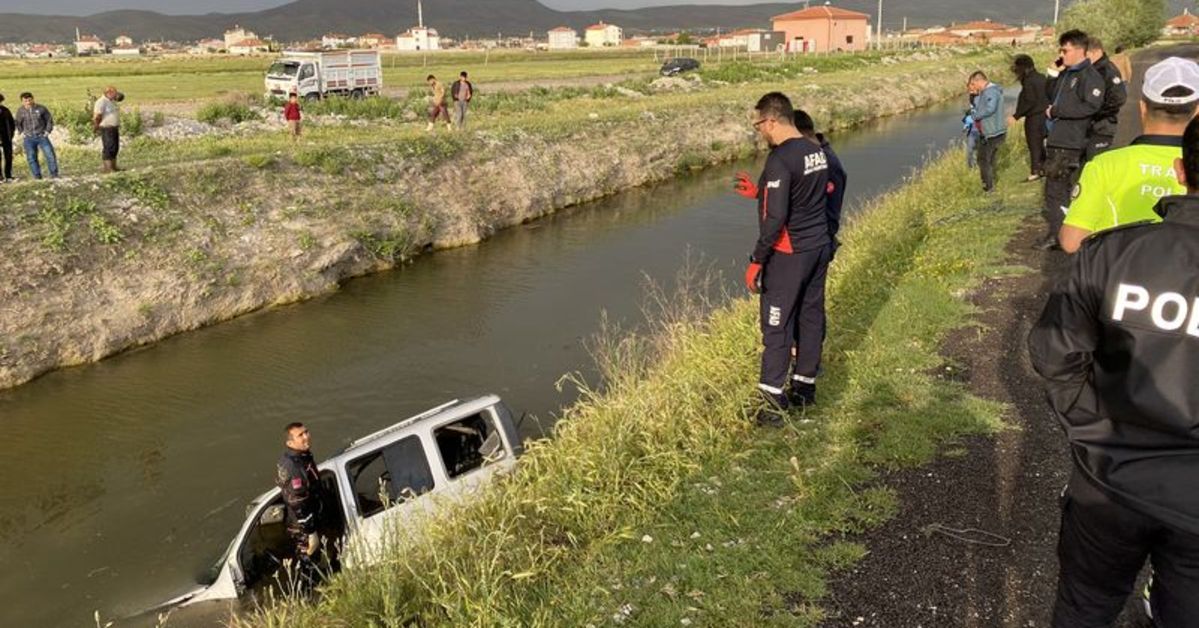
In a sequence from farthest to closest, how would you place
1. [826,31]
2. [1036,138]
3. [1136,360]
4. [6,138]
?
[826,31] < [6,138] < [1036,138] < [1136,360]

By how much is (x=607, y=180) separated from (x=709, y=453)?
67.0 ft

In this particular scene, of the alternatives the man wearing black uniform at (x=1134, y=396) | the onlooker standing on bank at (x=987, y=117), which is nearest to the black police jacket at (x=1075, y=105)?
Result: the onlooker standing on bank at (x=987, y=117)

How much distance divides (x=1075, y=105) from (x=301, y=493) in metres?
9.73

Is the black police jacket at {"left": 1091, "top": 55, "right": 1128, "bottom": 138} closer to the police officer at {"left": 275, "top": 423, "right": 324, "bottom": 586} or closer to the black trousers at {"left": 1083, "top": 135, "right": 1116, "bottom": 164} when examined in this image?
the black trousers at {"left": 1083, "top": 135, "right": 1116, "bottom": 164}

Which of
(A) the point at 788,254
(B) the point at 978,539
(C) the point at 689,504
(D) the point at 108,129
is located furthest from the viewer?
(D) the point at 108,129

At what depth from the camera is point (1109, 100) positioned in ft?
32.6

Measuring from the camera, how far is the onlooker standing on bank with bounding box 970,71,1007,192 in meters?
14.4


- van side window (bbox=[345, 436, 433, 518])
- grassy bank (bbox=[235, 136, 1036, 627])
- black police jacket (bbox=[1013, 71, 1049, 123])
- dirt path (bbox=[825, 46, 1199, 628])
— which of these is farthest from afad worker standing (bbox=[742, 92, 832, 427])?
black police jacket (bbox=[1013, 71, 1049, 123])

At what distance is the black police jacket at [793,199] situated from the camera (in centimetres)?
613

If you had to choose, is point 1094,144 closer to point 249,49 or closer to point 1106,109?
point 1106,109

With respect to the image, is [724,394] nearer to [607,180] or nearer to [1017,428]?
[1017,428]

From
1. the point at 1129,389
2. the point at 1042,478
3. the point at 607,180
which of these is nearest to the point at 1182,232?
the point at 1129,389

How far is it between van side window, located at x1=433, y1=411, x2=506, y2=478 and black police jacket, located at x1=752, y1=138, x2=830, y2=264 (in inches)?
132

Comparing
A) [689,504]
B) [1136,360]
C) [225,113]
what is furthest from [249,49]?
[1136,360]
